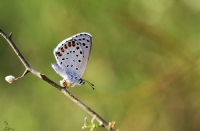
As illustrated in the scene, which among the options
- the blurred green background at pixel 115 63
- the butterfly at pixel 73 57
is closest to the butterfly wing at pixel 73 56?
the butterfly at pixel 73 57

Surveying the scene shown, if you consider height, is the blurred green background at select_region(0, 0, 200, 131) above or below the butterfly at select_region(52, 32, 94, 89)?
above

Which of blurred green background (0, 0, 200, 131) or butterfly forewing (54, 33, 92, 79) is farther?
blurred green background (0, 0, 200, 131)

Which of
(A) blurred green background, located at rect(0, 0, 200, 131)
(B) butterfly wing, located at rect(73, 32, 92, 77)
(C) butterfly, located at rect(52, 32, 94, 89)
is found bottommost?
(C) butterfly, located at rect(52, 32, 94, 89)

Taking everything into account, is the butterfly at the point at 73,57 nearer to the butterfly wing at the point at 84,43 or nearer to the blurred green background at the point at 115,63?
the butterfly wing at the point at 84,43

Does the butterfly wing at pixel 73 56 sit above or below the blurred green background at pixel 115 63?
below

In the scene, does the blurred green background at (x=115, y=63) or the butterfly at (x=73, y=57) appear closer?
the butterfly at (x=73, y=57)

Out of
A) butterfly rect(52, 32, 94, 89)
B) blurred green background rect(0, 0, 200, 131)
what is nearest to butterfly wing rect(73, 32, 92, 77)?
butterfly rect(52, 32, 94, 89)

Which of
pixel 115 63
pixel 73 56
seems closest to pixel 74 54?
pixel 73 56

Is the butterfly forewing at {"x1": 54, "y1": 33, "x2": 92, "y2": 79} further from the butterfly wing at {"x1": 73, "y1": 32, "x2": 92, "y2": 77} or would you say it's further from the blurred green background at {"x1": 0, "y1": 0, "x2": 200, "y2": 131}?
the blurred green background at {"x1": 0, "y1": 0, "x2": 200, "y2": 131}

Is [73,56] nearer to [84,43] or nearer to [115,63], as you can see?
[84,43]
